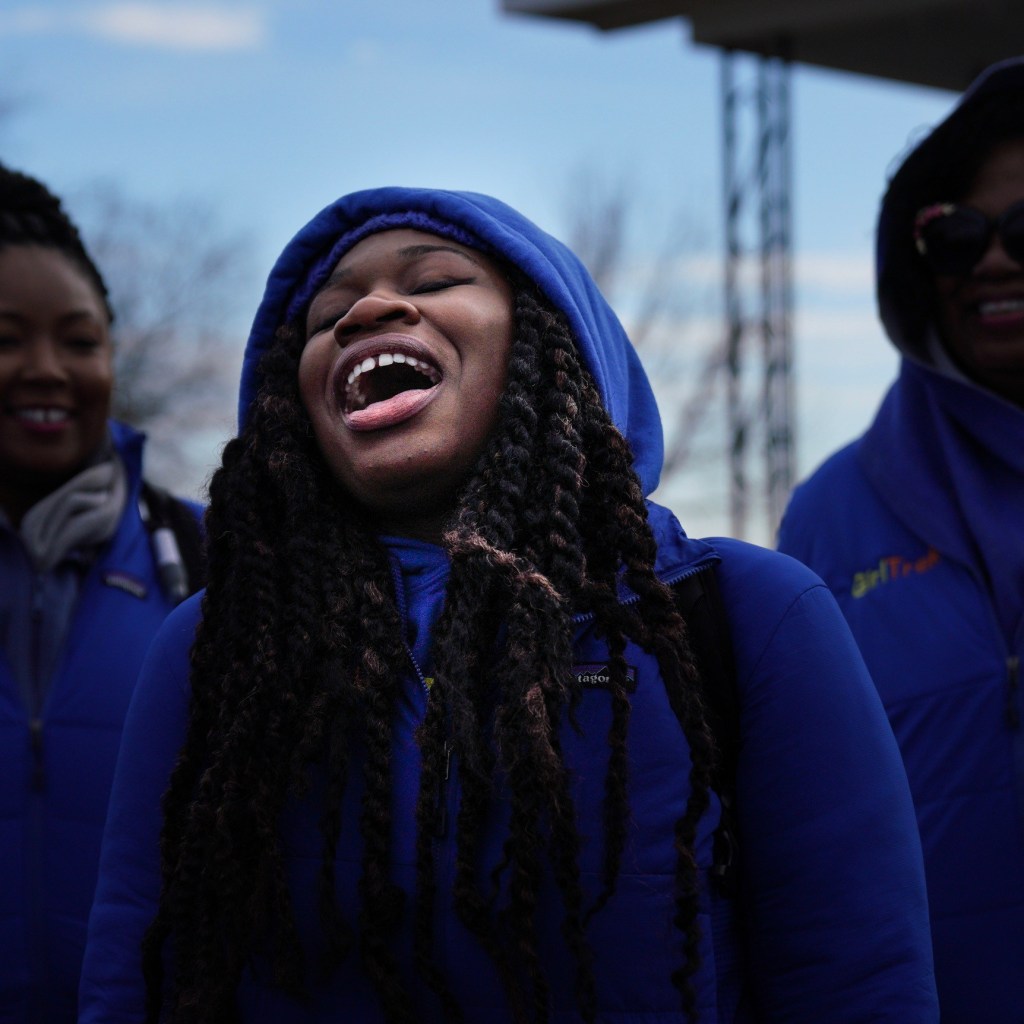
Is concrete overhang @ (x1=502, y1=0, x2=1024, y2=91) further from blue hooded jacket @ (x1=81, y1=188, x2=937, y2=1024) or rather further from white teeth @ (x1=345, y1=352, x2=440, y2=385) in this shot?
blue hooded jacket @ (x1=81, y1=188, x2=937, y2=1024)

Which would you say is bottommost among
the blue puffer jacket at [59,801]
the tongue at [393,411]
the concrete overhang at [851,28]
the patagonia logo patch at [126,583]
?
the blue puffer jacket at [59,801]

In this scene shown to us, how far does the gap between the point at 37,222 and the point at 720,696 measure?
2412 millimetres

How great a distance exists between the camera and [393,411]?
2133 millimetres

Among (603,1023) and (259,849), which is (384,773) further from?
(603,1023)

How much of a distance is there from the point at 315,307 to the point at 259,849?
35.0 inches

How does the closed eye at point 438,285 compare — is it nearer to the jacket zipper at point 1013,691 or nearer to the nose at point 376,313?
the nose at point 376,313

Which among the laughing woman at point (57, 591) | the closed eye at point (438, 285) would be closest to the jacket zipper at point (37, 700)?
the laughing woman at point (57, 591)

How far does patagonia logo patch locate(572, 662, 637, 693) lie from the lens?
6.56ft

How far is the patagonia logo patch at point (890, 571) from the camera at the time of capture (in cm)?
304

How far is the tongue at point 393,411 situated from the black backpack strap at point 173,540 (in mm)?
1322

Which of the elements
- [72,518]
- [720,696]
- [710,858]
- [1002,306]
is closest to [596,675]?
[720,696]

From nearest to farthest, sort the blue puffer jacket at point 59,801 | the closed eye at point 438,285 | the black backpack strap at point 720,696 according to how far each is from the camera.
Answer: the black backpack strap at point 720,696 → the closed eye at point 438,285 → the blue puffer jacket at point 59,801

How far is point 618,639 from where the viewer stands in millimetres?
2000

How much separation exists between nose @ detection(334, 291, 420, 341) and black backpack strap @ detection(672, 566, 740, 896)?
0.59 metres
